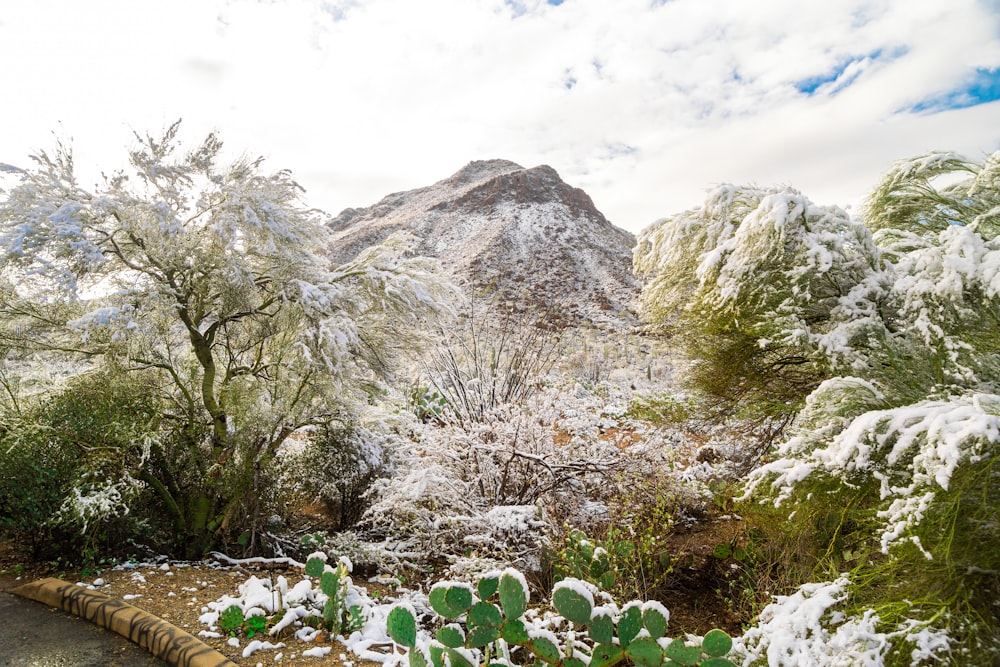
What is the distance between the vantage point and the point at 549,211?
37.4 metres

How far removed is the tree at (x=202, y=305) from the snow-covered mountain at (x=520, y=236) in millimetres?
18089

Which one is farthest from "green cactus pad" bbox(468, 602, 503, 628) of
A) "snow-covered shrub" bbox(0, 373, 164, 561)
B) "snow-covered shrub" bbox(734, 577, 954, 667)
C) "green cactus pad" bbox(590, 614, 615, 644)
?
"snow-covered shrub" bbox(0, 373, 164, 561)

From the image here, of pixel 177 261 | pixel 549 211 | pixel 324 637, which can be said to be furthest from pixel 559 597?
pixel 549 211

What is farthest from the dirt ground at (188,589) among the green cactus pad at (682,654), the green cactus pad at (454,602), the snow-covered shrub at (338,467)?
the green cactus pad at (682,654)

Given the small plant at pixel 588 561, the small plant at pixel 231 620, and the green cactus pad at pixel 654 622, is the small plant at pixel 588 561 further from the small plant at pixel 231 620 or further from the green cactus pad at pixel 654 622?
the small plant at pixel 231 620

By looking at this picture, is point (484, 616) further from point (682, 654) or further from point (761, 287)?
point (761, 287)

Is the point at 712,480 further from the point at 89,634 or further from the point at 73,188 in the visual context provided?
the point at 73,188

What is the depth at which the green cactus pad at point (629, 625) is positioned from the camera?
6.30ft

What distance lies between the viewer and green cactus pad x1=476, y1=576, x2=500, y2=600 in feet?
6.49

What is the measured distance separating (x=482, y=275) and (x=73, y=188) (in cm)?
2337

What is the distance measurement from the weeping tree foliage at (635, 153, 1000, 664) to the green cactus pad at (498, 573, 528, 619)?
1.37 meters

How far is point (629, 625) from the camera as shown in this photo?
1.92 m

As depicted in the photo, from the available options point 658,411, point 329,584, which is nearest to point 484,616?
point 329,584

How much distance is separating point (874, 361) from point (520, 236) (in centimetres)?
3102
